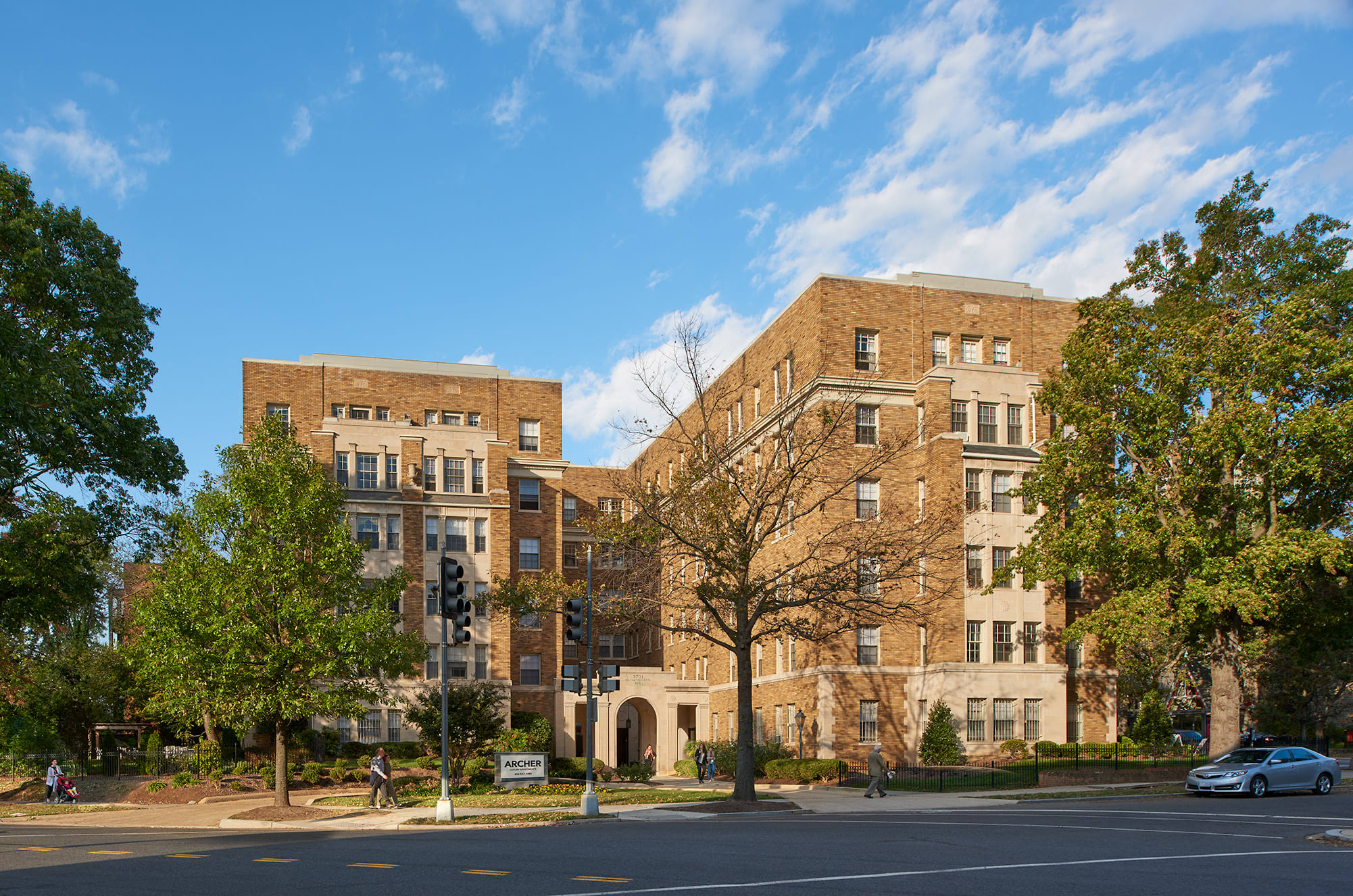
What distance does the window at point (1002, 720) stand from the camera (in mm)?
43656

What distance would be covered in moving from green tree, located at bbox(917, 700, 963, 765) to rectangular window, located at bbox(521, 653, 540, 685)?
2280 centimetres

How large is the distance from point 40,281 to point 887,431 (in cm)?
3071

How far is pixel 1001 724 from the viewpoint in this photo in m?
43.8

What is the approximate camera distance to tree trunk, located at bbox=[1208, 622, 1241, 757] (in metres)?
35.0

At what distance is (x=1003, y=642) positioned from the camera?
146 feet

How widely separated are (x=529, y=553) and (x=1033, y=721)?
28154 mm

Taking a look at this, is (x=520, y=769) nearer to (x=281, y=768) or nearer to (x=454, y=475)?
(x=281, y=768)

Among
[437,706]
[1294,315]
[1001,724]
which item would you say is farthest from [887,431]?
[437,706]

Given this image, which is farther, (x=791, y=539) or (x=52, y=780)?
(x=791, y=539)

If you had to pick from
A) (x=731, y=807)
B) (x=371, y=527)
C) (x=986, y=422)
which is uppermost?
(x=986, y=422)

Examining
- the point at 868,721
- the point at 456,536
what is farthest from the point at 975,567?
the point at 456,536

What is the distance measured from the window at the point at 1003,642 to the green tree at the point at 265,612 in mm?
23902

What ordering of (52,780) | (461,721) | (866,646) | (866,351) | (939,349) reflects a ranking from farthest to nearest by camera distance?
(939,349), (866,351), (866,646), (461,721), (52,780)

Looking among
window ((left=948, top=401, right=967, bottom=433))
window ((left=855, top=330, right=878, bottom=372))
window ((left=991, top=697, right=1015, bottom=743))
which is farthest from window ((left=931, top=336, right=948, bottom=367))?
window ((left=991, top=697, right=1015, bottom=743))
